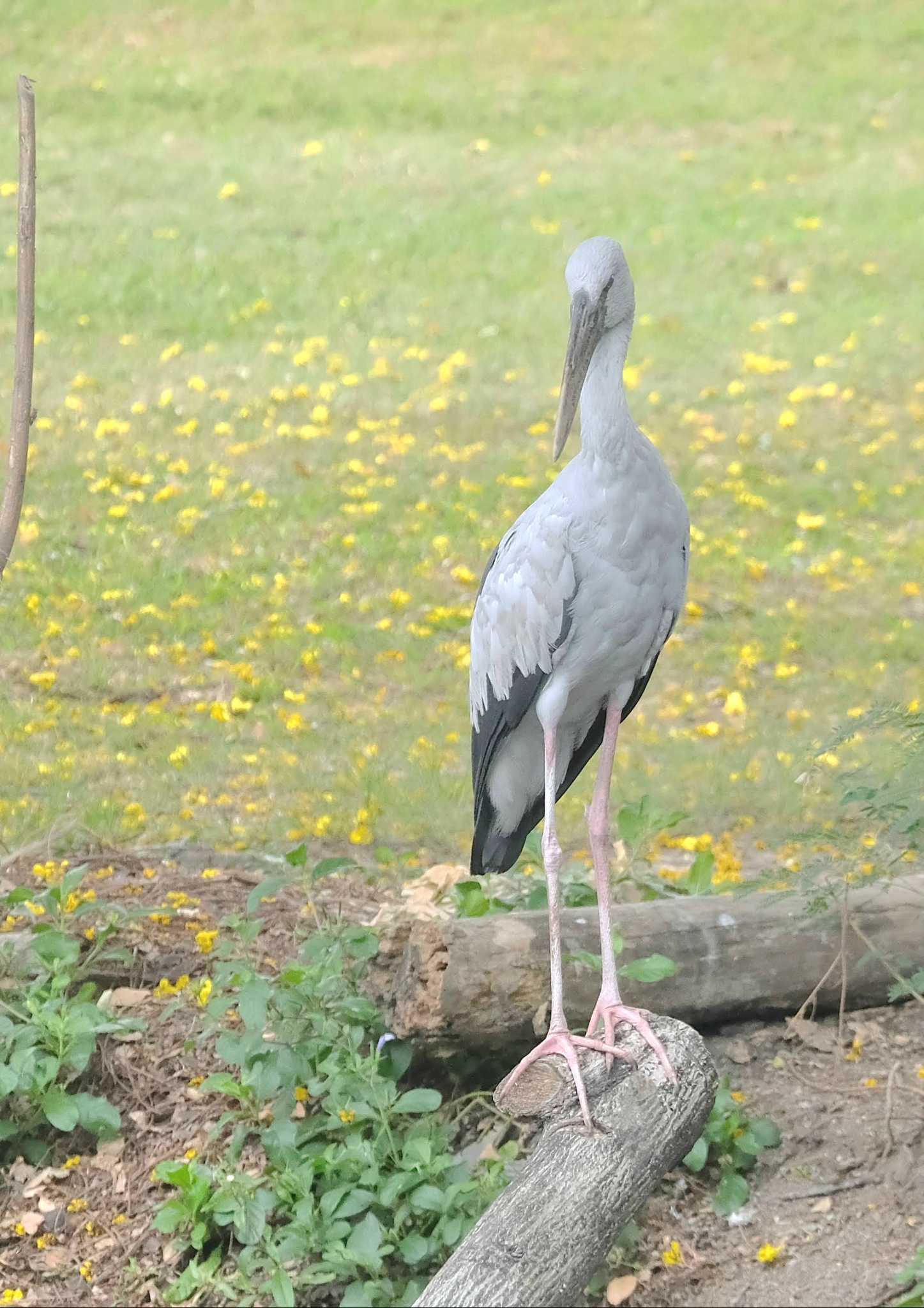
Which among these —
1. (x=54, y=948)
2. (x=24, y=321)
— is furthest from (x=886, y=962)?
(x=24, y=321)

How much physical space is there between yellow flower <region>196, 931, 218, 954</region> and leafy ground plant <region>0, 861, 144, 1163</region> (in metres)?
0.24

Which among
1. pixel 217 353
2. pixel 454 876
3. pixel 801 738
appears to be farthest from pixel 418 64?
pixel 454 876

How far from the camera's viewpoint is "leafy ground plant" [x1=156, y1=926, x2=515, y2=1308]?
394 centimetres

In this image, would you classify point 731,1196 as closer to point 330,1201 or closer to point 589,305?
point 330,1201

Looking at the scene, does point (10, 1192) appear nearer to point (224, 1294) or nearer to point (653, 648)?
point (224, 1294)

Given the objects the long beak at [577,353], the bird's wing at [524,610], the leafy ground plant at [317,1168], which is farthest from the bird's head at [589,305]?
the leafy ground plant at [317,1168]

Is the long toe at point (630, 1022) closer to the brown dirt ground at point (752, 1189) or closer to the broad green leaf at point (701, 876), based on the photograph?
the brown dirt ground at point (752, 1189)

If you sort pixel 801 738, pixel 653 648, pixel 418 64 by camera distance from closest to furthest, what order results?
pixel 653 648, pixel 801 738, pixel 418 64

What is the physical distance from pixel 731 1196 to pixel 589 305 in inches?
89.5

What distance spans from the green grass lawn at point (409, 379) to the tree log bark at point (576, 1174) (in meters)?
2.35

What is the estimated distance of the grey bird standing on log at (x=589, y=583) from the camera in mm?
3922

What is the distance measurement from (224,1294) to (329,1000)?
79 cm

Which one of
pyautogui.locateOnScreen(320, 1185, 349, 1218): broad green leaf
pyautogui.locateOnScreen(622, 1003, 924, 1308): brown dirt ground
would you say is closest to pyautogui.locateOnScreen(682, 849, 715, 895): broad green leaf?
pyautogui.locateOnScreen(622, 1003, 924, 1308): brown dirt ground

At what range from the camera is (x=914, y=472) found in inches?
388
